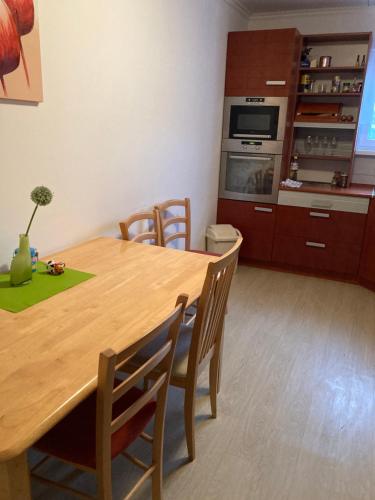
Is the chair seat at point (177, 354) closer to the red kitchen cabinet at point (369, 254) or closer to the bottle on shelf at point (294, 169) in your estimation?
the red kitchen cabinet at point (369, 254)

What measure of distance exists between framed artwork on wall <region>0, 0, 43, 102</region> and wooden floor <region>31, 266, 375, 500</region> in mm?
1565

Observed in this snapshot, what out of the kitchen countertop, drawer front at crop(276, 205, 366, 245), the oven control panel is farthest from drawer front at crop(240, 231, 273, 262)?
the oven control panel

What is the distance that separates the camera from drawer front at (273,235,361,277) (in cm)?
376

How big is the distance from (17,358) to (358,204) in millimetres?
3300

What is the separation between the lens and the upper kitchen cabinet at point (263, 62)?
3.62m

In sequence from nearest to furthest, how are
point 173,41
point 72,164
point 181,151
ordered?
point 72,164
point 173,41
point 181,151

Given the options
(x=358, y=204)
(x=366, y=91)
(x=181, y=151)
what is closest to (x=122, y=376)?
(x=181, y=151)

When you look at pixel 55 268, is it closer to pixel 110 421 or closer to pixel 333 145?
pixel 110 421

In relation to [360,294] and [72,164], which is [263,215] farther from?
[72,164]

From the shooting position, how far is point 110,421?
3.39ft

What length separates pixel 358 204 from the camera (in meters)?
3.60

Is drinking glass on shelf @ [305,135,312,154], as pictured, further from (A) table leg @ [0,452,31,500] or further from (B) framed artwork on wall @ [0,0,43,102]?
(A) table leg @ [0,452,31,500]

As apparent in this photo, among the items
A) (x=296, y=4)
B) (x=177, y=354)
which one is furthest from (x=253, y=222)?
(x=177, y=354)

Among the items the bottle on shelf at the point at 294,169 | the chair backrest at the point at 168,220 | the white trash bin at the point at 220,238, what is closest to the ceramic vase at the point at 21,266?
the chair backrest at the point at 168,220
